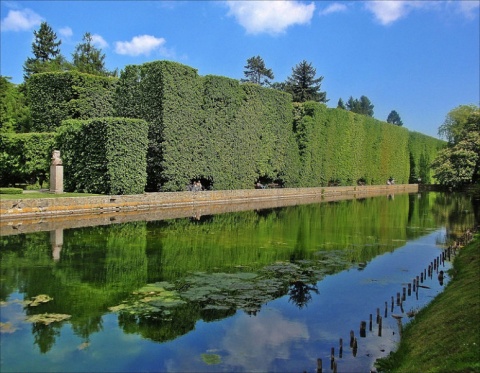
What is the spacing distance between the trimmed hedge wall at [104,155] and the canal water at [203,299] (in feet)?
28.0

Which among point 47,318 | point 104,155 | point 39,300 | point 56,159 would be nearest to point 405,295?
point 47,318

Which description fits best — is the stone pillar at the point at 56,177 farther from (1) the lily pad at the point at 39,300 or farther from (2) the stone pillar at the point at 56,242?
(1) the lily pad at the point at 39,300

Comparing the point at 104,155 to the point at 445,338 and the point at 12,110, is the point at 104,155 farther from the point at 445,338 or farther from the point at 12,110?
the point at 445,338

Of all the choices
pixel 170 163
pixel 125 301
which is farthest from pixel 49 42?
pixel 125 301

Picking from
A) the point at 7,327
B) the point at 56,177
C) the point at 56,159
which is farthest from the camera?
the point at 56,159

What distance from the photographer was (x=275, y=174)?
4550 centimetres

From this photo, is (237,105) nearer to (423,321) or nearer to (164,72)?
(164,72)

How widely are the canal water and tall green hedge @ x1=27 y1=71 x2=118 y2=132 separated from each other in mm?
19670

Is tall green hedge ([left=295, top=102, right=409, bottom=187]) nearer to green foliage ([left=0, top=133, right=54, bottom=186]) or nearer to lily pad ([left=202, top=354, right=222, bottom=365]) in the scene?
green foliage ([left=0, top=133, right=54, bottom=186])

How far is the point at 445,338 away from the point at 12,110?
40.0m

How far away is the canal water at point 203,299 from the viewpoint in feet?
24.1

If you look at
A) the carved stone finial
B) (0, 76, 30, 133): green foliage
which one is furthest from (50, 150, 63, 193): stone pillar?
(0, 76, 30, 133): green foliage

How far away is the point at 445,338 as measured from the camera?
271 inches

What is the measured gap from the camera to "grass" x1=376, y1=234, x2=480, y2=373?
5.73 m
